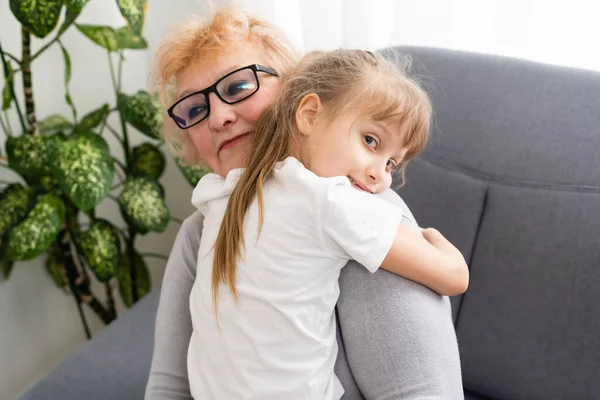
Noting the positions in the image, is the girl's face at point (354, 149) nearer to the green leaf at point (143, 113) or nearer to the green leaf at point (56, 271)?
the green leaf at point (143, 113)

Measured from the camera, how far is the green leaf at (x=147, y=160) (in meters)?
1.84

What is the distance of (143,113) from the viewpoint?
1.69 m

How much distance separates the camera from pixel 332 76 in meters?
0.92

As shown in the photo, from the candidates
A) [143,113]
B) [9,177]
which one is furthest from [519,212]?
[9,177]

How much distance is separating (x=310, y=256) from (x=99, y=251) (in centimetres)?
99

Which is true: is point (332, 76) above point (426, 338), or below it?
above

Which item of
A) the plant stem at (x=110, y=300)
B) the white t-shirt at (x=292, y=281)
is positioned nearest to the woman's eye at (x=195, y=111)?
the white t-shirt at (x=292, y=281)

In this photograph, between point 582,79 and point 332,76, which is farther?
point 582,79

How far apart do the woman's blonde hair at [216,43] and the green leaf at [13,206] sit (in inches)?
26.1

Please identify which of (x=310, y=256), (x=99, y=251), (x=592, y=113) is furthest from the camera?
(x=99, y=251)

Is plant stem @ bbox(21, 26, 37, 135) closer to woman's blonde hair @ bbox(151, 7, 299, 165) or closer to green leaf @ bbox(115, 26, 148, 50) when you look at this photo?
green leaf @ bbox(115, 26, 148, 50)

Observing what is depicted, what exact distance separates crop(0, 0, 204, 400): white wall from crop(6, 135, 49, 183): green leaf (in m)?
0.21

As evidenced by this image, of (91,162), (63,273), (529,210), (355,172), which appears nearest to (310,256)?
(355,172)

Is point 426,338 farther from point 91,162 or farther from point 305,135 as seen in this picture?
point 91,162
